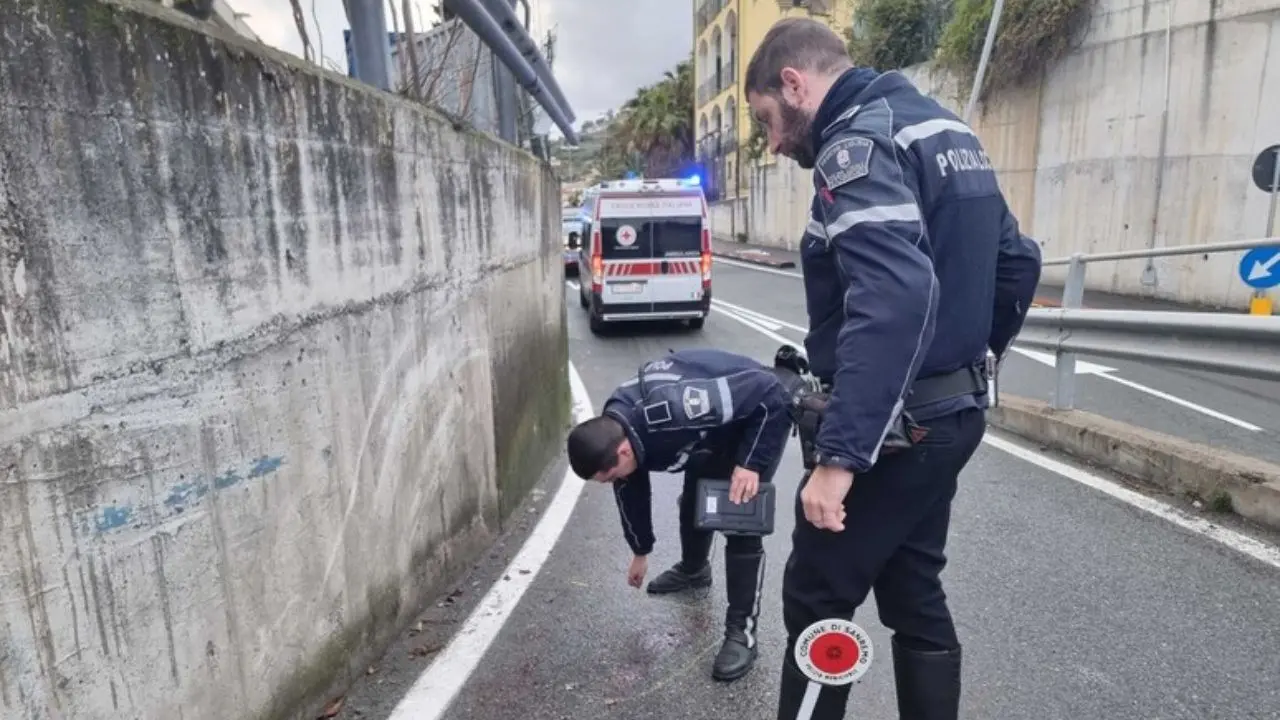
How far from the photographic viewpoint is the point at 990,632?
10.2ft

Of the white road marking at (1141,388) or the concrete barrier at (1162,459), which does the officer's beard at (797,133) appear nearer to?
the concrete barrier at (1162,459)

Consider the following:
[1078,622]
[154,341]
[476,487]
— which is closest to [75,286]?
[154,341]

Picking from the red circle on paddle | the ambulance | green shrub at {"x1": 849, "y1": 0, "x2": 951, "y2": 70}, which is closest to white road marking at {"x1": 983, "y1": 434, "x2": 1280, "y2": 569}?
the red circle on paddle

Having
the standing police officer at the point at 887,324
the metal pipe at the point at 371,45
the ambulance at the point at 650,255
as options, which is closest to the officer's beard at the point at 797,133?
the standing police officer at the point at 887,324

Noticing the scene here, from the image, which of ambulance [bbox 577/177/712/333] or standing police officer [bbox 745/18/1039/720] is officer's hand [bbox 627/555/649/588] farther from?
ambulance [bbox 577/177/712/333]

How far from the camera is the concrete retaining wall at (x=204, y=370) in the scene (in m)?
1.62

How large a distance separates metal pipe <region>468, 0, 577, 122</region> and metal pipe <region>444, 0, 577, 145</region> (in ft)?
0.26

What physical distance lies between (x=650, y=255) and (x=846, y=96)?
10627 millimetres

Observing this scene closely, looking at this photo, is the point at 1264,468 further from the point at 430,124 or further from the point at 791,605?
the point at 430,124

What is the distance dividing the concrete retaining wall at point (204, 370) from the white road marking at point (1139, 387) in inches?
236

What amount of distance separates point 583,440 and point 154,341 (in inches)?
56.3

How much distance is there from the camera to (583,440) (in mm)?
2881

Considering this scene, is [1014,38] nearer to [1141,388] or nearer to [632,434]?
[1141,388]

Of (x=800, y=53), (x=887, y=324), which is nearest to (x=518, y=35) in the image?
(x=800, y=53)
